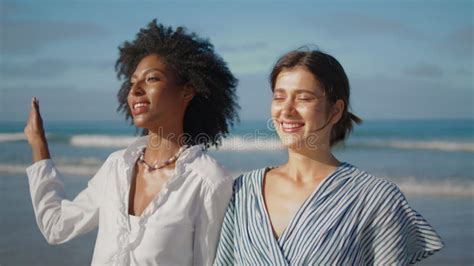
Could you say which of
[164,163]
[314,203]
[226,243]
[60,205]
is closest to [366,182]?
[314,203]

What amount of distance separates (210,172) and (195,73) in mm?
574

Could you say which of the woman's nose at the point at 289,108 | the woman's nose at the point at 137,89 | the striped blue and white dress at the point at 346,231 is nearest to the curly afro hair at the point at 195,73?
the woman's nose at the point at 137,89

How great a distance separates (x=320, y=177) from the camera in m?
2.70

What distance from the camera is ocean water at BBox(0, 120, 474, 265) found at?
20.7 ft

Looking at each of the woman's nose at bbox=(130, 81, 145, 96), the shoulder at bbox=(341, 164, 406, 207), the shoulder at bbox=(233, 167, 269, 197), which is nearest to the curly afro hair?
the woman's nose at bbox=(130, 81, 145, 96)

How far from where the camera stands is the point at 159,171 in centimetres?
296

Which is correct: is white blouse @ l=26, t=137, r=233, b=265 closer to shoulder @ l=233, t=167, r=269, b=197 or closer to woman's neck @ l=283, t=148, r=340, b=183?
shoulder @ l=233, t=167, r=269, b=197

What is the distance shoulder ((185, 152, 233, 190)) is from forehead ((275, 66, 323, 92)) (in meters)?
0.49

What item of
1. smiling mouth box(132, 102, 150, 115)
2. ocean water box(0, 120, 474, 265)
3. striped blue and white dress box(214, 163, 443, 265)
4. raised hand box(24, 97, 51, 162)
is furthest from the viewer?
ocean water box(0, 120, 474, 265)

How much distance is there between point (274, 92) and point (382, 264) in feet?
2.99

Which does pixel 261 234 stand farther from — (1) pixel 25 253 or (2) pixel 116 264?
(1) pixel 25 253

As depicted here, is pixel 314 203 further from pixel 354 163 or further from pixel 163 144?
pixel 354 163

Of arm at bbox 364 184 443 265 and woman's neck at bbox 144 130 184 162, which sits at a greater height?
woman's neck at bbox 144 130 184 162

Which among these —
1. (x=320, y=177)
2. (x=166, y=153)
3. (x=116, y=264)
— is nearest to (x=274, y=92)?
(x=320, y=177)
